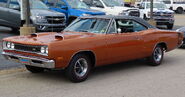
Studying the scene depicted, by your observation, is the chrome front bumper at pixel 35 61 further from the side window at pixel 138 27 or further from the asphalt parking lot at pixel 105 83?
the side window at pixel 138 27

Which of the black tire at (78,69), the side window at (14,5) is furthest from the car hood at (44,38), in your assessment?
the side window at (14,5)

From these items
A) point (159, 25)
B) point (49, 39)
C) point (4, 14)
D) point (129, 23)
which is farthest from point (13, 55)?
point (159, 25)

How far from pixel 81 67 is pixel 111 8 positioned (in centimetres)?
1288

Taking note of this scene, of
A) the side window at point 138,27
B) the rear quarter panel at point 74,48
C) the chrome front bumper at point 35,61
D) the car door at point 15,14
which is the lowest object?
the chrome front bumper at point 35,61

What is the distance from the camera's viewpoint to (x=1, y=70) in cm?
805

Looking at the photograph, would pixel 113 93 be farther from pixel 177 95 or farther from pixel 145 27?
pixel 145 27

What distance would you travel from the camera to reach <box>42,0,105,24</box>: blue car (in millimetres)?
16389

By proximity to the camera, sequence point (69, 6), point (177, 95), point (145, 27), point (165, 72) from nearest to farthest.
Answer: point (177, 95) < point (165, 72) < point (145, 27) < point (69, 6)

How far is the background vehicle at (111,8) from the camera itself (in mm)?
19375

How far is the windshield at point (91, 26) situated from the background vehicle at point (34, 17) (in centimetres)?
589

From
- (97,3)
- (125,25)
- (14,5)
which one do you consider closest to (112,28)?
(125,25)

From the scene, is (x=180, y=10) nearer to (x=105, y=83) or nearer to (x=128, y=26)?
(x=128, y=26)

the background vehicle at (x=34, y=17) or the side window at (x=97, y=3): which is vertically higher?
the side window at (x=97, y=3)

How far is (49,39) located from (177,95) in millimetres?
2936
